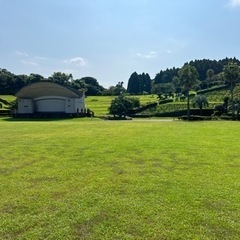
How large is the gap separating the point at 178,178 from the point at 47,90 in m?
53.8

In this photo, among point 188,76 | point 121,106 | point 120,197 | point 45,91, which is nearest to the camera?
point 120,197

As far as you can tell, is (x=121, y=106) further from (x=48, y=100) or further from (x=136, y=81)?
(x=136, y=81)

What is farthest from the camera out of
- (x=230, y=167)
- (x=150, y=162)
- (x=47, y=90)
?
(x=47, y=90)

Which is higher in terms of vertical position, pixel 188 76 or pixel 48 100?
pixel 188 76

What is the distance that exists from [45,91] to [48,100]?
8.49ft

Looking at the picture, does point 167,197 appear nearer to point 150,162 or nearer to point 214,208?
point 214,208

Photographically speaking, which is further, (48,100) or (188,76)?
(48,100)

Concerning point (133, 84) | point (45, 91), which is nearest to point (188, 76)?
point (45, 91)

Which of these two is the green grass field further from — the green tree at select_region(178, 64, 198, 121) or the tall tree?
the tall tree

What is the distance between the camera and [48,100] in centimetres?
6006

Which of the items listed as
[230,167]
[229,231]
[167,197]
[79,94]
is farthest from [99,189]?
[79,94]

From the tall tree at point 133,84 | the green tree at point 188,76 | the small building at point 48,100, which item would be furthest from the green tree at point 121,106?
the tall tree at point 133,84

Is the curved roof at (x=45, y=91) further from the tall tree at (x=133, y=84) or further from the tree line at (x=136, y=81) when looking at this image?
the tall tree at (x=133, y=84)

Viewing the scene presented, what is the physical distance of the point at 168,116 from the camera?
6344 cm
